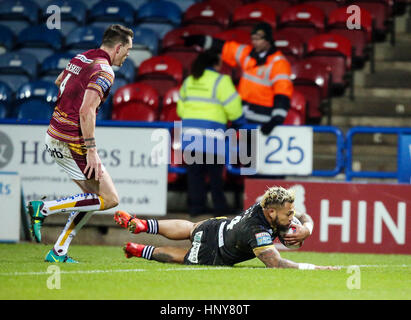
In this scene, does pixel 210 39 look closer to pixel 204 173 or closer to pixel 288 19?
pixel 204 173

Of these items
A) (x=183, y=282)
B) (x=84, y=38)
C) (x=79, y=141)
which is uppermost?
(x=84, y=38)

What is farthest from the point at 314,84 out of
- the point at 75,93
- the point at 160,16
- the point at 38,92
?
the point at 75,93

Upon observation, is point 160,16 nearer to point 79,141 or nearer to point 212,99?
point 212,99

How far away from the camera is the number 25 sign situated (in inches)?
419

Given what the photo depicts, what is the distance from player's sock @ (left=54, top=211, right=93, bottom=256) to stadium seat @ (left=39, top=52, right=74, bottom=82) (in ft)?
19.8

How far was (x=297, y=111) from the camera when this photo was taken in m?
11.9

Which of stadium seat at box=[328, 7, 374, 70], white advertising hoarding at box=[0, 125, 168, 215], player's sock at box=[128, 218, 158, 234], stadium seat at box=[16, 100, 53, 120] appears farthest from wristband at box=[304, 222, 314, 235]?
stadium seat at box=[328, 7, 374, 70]

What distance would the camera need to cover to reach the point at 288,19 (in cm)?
1449

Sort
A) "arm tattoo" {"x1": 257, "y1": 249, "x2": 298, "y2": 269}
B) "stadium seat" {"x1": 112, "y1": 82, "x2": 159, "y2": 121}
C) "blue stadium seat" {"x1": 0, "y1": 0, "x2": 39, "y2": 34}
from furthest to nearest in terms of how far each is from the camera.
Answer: "blue stadium seat" {"x1": 0, "y1": 0, "x2": 39, "y2": 34} < "stadium seat" {"x1": 112, "y1": 82, "x2": 159, "y2": 121} < "arm tattoo" {"x1": 257, "y1": 249, "x2": 298, "y2": 269}

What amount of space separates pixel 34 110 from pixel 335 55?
4.63m

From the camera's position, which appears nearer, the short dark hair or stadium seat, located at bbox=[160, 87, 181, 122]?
the short dark hair

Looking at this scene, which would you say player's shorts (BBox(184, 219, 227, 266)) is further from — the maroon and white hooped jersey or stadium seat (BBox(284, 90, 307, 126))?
stadium seat (BBox(284, 90, 307, 126))

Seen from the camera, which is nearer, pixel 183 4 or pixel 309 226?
pixel 309 226
